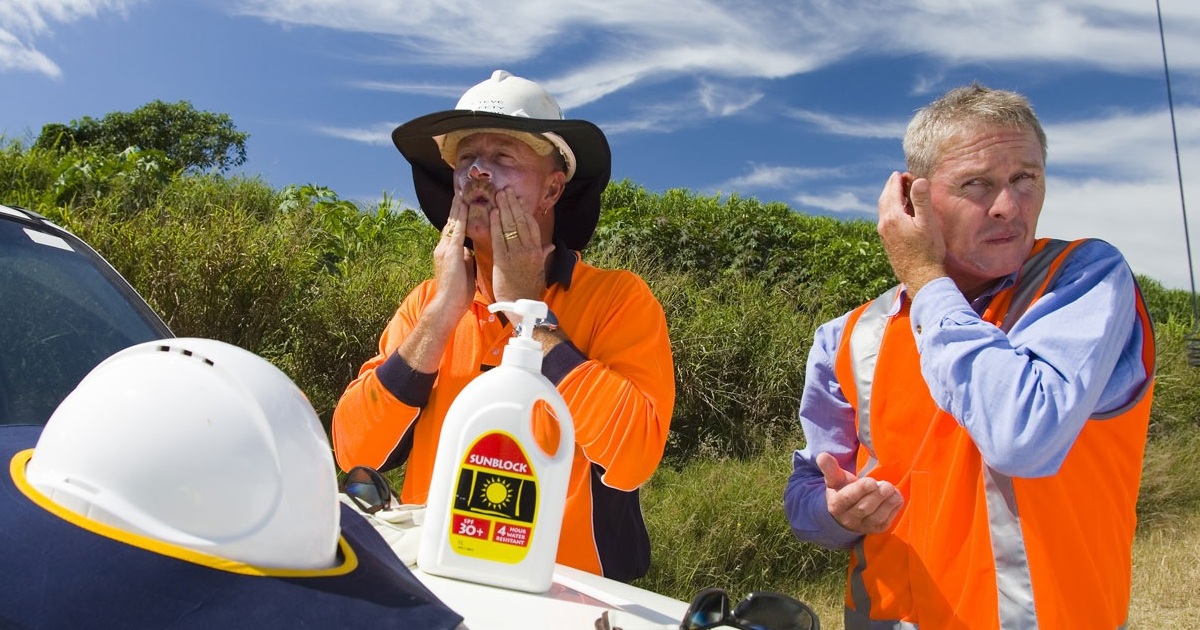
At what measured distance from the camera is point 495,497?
1441 mm

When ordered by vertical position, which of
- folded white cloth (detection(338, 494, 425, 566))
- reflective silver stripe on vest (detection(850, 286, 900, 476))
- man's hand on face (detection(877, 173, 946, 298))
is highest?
man's hand on face (detection(877, 173, 946, 298))

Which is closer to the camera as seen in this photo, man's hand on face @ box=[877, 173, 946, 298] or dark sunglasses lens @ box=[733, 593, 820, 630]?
dark sunglasses lens @ box=[733, 593, 820, 630]

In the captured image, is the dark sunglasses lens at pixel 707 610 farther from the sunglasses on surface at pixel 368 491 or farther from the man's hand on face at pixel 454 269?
the man's hand on face at pixel 454 269

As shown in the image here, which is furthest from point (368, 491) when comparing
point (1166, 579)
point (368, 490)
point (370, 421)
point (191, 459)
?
point (1166, 579)

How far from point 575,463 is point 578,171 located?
0.86 meters

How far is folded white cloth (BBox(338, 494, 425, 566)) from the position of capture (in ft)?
5.18

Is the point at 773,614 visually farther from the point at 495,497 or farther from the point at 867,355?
the point at 867,355

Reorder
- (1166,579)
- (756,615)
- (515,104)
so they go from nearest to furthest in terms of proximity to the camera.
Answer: (756,615) < (515,104) < (1166,579)

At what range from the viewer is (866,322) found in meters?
2.42

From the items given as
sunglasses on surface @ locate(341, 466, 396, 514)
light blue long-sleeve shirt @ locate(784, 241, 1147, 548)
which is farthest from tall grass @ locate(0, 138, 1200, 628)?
sunglasses on surface @ locate(341, 466, 396, 514)

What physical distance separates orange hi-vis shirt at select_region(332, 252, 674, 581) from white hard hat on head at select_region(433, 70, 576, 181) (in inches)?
12.9

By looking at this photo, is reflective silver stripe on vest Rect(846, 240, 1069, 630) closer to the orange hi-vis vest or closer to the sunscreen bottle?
the orange hi-vis vest

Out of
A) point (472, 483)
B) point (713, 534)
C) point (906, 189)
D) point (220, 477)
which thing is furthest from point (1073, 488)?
point (713, 534)

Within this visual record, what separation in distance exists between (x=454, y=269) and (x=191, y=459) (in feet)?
4.72
